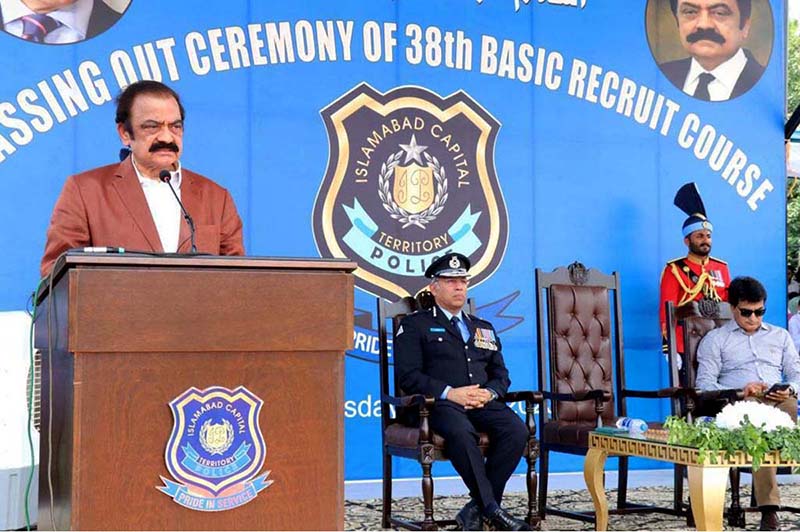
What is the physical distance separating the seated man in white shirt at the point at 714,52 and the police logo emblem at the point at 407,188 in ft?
4.29

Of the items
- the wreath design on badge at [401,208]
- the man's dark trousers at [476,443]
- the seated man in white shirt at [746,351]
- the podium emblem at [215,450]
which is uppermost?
the wreath design on badge at [401,208]

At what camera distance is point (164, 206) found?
3.26 meters

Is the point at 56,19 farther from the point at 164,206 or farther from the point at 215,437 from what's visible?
the point at 215,437

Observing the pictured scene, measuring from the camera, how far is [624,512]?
14.8 ft

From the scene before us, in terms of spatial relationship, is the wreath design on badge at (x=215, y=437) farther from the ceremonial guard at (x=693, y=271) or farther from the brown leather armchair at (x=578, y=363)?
the ceremonial guard at (x=693, y=271)

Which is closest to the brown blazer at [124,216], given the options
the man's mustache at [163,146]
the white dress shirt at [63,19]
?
the man's mustache at [163,146]

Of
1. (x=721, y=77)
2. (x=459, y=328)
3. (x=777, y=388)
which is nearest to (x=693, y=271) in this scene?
(x=777, y=388)

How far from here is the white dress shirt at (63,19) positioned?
180 inches

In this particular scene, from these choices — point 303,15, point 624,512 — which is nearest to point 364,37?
point 303,15

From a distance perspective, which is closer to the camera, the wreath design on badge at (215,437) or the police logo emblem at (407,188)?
the wreath design on badge at (215,437)

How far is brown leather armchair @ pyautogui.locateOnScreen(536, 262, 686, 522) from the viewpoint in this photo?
450 centimetres

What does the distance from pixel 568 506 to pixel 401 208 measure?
1645 millimetres

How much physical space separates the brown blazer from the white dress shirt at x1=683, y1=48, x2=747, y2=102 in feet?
11.5

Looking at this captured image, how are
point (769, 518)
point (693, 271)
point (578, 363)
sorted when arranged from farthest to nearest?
point (693, 271), point (578, 363), point (769, 518)
